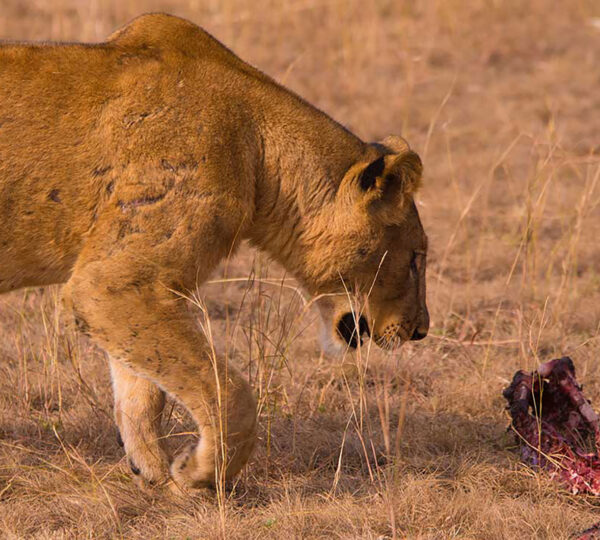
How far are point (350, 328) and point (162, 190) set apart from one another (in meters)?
1.19

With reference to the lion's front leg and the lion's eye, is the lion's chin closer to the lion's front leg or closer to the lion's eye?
the lion's eye

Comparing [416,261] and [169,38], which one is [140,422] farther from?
[169,38]

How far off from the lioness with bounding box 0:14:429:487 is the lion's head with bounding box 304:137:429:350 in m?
0.01

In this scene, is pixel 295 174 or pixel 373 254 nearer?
pixel 295 174

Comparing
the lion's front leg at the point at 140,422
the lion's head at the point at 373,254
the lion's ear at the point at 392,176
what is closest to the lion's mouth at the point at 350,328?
the lion's head at the point at 373,254

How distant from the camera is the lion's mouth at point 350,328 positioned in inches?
181

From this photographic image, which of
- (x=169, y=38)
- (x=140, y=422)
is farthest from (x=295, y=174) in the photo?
(x=140, y=422)

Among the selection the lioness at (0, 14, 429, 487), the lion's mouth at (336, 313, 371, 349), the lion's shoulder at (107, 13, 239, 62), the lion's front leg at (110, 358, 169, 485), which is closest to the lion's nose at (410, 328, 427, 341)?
the lion's mouth at (336, 313, 371, 349)

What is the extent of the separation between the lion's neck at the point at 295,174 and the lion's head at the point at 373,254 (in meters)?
0.05

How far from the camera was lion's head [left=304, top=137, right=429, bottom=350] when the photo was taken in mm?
4363

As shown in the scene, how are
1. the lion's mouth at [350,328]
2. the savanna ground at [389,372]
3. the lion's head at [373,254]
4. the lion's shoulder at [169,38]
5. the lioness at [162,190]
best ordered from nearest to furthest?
the lioness at [162,190], the savanna ground at [389,372], the lion's shoulder at [169,38], the lion's head at [373,254], the lion's mouth at [350,328]

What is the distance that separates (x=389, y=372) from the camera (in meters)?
5.31

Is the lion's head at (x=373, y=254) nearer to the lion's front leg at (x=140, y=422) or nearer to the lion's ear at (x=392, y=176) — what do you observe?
the lion's ear at (x=392, y=176)

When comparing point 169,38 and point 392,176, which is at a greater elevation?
point 169,38
